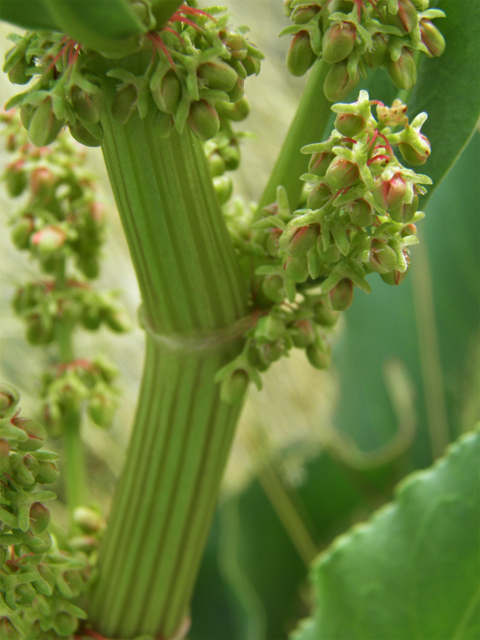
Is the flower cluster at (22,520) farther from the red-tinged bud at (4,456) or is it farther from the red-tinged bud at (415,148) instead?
the red-tinged bud at (415,148)

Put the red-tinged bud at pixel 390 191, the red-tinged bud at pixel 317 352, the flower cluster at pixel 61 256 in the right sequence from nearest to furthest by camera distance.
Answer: the red-tinged bud at pixel 390 191 < the red-tinged bud at pixel 317 352 < the flower cluster at pixel 61 256

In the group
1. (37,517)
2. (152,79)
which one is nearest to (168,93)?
(152,79)

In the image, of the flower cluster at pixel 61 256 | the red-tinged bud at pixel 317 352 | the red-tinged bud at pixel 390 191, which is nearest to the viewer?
the red-tinged bud at pixel 390 191

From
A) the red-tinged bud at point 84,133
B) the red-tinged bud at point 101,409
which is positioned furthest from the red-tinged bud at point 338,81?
the red-tinged bud at point 101,409

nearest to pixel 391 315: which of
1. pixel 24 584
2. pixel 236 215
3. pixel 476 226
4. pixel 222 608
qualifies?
pixel 476 226

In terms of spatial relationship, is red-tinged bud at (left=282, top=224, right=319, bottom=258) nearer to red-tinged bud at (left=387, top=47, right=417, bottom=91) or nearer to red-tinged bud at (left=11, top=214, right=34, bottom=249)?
red-tinged bud at (left=387, top=47, right=417, bottom=91)

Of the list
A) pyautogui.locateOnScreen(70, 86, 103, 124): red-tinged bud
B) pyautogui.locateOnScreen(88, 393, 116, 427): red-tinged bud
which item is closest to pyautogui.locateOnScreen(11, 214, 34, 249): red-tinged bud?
pyautogui.locateOnScreen(88, 393, 116, 427): red-tinged bud

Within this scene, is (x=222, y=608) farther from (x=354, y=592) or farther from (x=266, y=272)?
(x=266, y=272)
